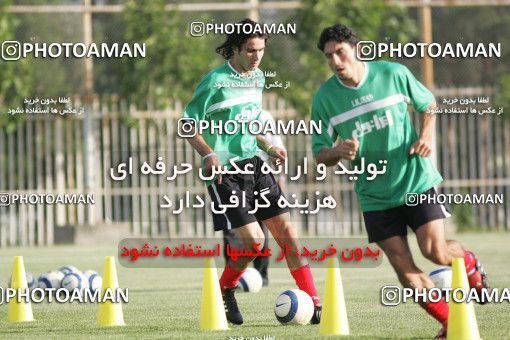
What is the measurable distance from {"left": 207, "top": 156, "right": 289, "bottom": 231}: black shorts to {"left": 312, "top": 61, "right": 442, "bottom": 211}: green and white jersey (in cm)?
161

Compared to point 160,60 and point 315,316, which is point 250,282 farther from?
point 160,60

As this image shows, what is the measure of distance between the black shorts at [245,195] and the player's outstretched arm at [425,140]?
2.05 meters

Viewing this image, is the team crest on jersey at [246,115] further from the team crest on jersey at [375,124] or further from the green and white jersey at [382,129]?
the team crest on jersey at [375,124]

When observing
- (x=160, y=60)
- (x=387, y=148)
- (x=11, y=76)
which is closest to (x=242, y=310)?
(x=387, y=148)

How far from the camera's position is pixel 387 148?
28.1 ft

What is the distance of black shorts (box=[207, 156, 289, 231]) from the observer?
10.2 m

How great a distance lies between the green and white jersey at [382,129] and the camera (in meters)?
8.59

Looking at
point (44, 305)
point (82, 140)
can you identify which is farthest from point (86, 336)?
point (82, 140)

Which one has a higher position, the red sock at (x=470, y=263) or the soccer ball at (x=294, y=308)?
the red sock at (x=470, y=263)

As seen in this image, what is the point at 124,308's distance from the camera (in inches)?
460

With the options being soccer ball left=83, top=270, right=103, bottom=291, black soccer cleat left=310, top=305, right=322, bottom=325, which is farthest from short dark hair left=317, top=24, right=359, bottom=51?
soccer ball left=83, top=270, right=103, bottom=291

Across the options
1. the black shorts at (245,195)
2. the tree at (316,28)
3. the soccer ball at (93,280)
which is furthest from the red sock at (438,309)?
the tree at (316,28)

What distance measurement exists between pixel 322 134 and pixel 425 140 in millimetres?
724

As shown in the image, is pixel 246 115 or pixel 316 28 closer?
pixel 246 115
